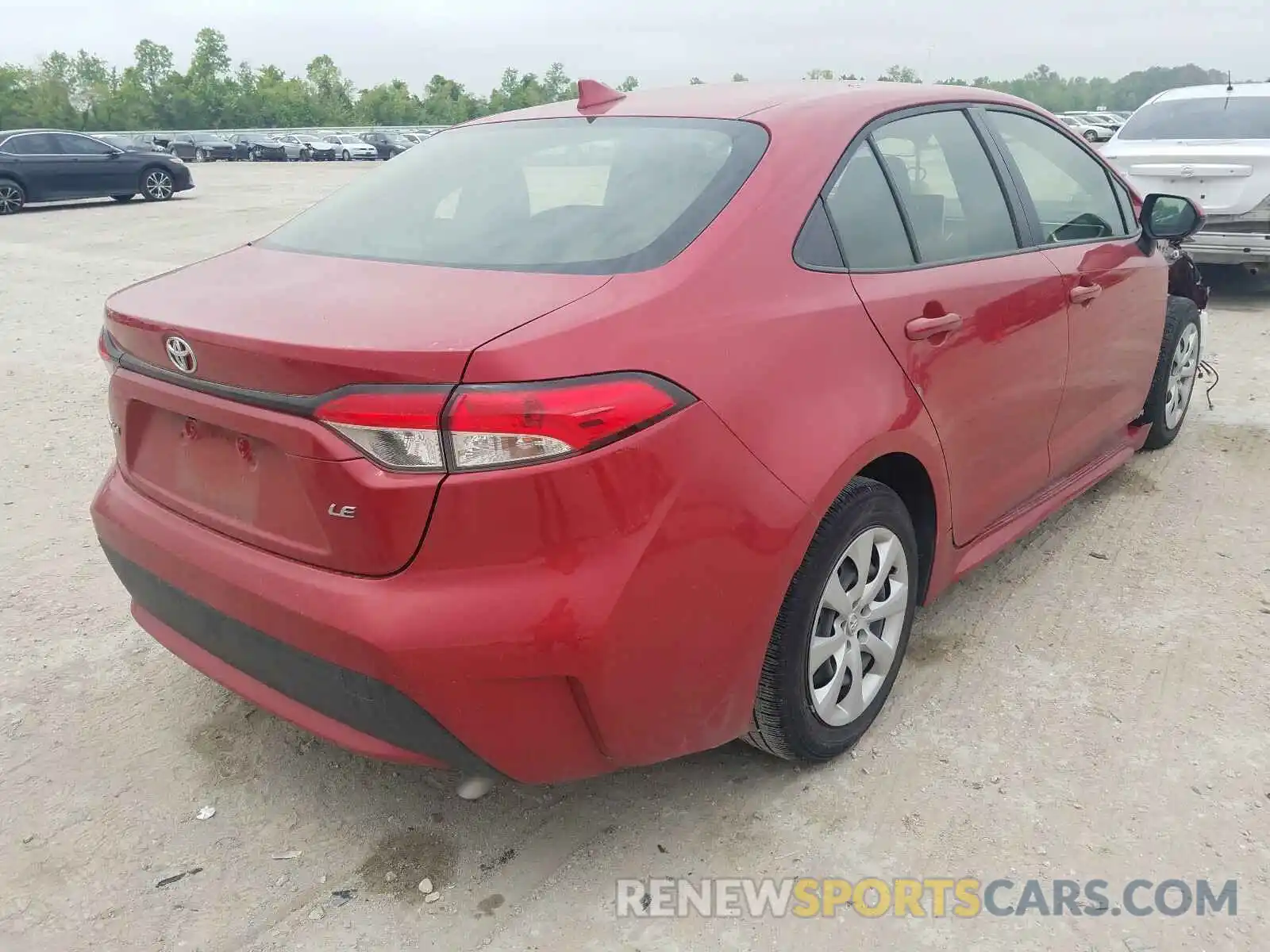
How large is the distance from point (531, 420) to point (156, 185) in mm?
21559

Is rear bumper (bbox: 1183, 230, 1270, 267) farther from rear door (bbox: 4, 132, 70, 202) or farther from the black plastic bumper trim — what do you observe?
rear door (bbox: 4, 132, 70, 202)

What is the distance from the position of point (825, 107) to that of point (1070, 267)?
3.88ft

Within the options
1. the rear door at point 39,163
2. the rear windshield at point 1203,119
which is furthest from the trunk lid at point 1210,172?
the rear door at point 39,163

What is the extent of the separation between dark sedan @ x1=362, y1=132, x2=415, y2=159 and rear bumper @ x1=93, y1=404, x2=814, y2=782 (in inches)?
2092

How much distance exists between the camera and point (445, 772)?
268 cm

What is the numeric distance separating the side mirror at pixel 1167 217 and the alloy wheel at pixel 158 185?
20.5 m

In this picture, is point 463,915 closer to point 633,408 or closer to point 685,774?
point 685,774

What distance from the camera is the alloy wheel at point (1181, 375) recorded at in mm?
4566

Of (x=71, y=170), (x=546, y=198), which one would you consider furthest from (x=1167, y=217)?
(x=71, y=170)

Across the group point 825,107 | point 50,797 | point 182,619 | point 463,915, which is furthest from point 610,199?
point 50,797

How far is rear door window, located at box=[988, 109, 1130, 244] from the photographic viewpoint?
130 inches

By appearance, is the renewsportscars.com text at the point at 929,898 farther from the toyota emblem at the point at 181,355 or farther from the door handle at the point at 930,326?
the toyota emblem at the point at 181,355

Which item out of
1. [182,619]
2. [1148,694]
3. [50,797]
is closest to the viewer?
[182,619]

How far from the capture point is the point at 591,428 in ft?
5.99
